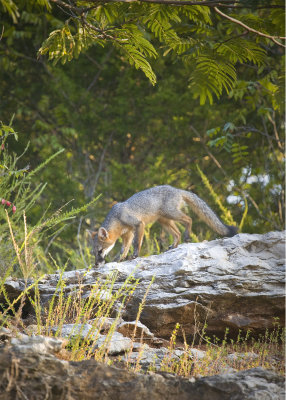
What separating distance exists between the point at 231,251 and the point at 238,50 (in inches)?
107

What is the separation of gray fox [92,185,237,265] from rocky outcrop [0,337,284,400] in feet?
15.4

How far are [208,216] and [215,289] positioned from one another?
2570mm

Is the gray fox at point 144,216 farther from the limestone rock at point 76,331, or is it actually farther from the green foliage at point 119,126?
the limestone rock at point 76,331

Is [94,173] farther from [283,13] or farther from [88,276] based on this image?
[283,13]

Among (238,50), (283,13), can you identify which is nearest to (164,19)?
(238,50)

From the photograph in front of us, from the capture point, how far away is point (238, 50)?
11.8 feet

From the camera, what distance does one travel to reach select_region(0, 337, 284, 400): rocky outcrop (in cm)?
317

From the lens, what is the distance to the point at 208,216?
305 inches

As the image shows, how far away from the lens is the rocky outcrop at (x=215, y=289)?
17.3ft

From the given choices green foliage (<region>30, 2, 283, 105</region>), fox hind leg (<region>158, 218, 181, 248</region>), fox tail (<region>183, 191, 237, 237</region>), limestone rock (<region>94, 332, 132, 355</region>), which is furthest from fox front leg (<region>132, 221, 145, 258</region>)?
green foliage (<region>30, 2, 283, 105</region>)

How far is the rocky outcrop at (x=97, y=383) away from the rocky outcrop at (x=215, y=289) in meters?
1.80

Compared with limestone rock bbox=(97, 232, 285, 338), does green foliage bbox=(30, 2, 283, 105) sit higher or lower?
higher

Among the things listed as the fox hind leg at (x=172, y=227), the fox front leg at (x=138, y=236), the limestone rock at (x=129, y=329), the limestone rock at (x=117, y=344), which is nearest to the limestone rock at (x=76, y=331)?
the limestone rock at (x=117, y=344)

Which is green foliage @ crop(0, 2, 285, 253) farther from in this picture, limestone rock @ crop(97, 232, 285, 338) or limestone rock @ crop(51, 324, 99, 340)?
limestone rock @ crop(51, 324, 99, 340)
